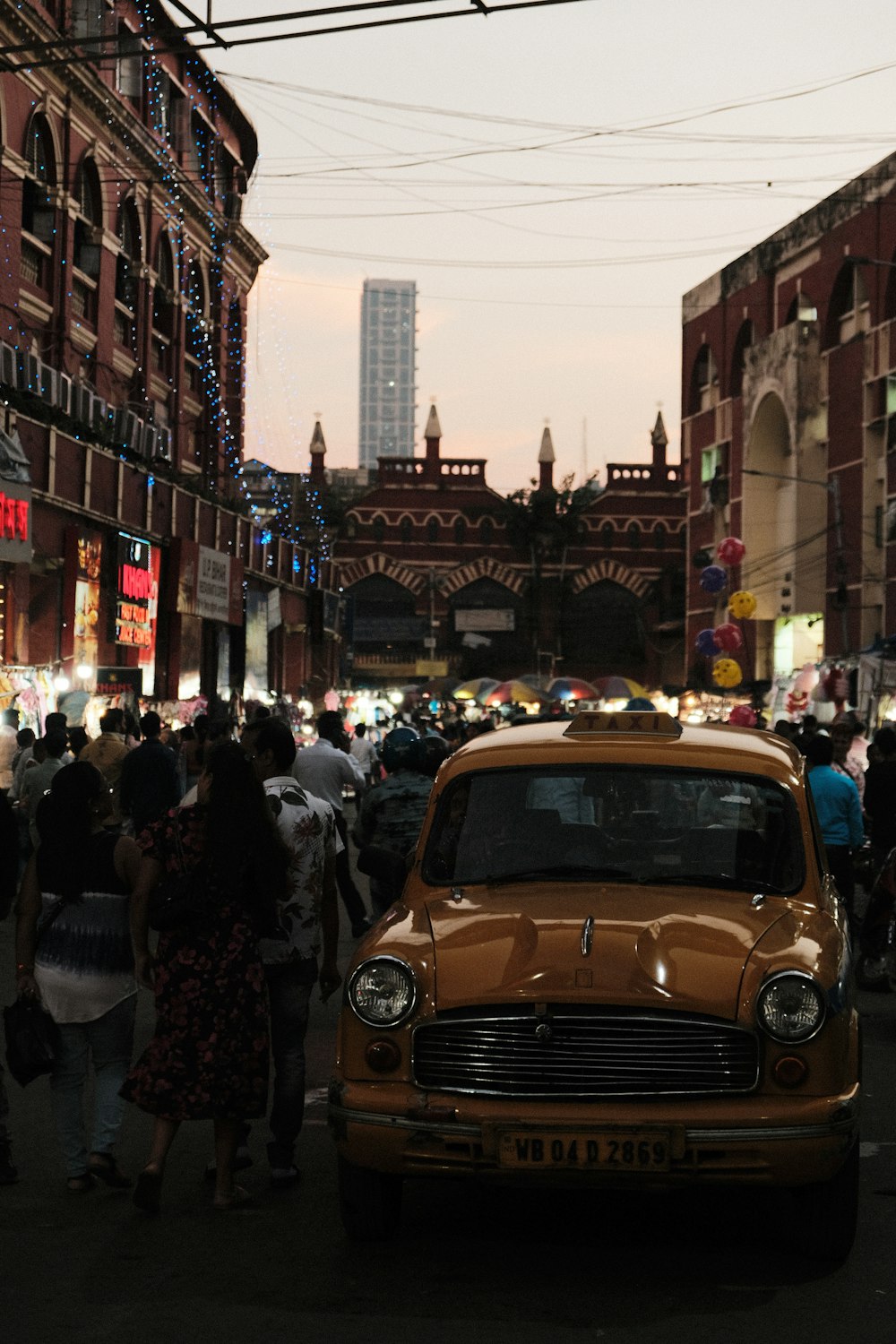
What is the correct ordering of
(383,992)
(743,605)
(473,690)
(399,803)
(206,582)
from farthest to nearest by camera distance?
(473,690) → (743,605) → (206,582) → (399,803) → (383,992)

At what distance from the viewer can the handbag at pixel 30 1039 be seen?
6.83 metres

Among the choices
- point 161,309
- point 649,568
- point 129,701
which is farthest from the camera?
point 649,568

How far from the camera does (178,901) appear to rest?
6.62 metres

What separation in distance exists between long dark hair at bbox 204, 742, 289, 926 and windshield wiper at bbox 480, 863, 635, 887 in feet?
2.75

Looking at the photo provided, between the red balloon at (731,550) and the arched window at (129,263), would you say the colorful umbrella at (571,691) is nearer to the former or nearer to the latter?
the red balloon at (731,550)

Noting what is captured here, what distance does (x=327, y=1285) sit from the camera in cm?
572

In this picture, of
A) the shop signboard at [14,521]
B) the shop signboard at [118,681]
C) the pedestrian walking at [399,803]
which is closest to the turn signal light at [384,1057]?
the pedestrian walking at [399,803]

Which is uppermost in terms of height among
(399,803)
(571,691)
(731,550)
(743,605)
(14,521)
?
(731,550)

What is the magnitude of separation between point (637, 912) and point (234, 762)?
1617 millimetres

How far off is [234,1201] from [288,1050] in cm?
70

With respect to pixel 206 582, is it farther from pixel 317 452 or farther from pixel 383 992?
pixel 317 452

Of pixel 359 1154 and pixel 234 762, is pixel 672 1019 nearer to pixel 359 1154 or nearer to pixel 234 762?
pixel 359 1154

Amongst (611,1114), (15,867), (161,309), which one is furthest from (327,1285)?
(161,309)

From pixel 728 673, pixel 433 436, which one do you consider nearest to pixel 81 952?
pixel 728 673
